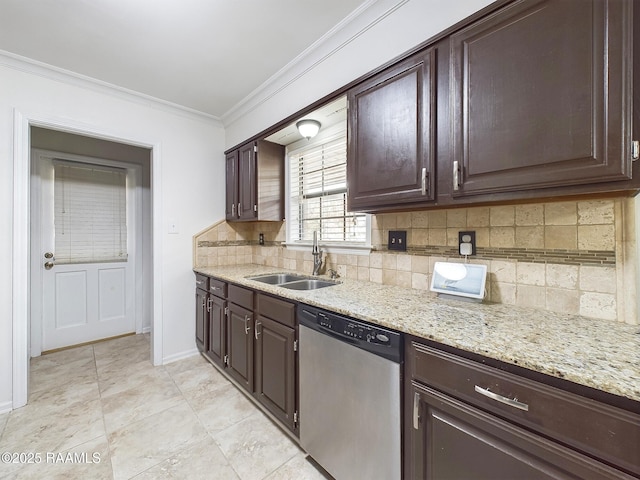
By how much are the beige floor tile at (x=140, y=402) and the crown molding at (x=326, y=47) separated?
2.59 metres

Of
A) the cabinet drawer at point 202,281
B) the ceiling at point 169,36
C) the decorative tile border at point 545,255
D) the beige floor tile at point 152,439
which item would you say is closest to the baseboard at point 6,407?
the beige floor tile at point 152,439

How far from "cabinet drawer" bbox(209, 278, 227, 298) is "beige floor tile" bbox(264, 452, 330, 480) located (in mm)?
1267

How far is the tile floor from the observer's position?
4.86 feet

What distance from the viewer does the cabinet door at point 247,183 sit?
262 centimetres

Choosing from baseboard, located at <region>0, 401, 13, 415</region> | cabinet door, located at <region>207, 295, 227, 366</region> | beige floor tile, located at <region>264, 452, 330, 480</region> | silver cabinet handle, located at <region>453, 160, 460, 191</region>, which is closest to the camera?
silver cabinet handle, located at <region>453, 160, 460, 191</region>

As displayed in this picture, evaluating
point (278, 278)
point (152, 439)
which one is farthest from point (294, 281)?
point (152, 439)

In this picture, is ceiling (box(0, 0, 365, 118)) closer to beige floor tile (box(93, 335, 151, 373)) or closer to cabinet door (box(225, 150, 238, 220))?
cabinet door (box(225, 150, 238, 220))

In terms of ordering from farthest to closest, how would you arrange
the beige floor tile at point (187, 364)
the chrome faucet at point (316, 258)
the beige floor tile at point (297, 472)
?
1. the beige floor tile at point (187, 364)
2. the chrome faucet at point (316, 258)
3. the beige floor tile at point (297, 472)

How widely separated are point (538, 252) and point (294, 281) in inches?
63.8

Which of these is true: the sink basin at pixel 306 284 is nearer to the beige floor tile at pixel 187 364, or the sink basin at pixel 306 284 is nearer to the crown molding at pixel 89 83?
the beige floor tile at pixel 187 364

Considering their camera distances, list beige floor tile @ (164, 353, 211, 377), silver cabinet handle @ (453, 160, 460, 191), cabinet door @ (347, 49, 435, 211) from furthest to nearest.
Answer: beige floor tile @ (164, 353, 211, 377)
cabinet door @ (347, 49, 435, 211)
silver cabinet handle @ (453, 160, 460, 191)

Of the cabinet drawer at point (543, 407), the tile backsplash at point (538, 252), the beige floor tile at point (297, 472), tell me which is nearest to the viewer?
the cabinet drawer at point (543, 407)

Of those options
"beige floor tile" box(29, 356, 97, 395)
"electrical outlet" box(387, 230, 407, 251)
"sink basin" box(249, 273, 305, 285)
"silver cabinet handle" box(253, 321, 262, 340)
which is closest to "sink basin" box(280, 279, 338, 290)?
"sink basin" box(249, 273, 305, 285)

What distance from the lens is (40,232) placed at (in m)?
2.92
